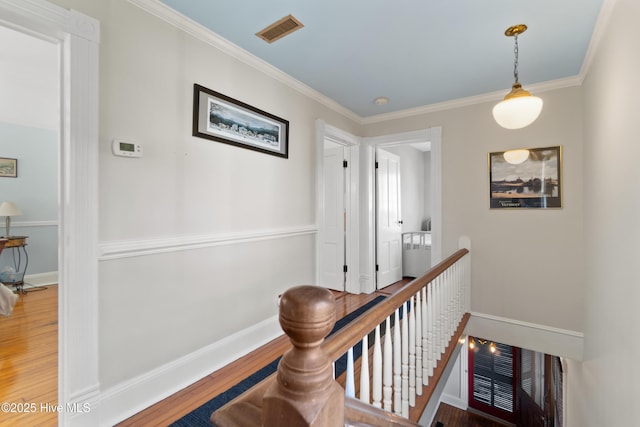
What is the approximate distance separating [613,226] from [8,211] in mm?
6911

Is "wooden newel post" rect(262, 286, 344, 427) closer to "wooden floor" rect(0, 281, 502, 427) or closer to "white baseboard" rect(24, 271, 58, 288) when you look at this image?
"wooden floor" rect(0, 281, 502, 427)

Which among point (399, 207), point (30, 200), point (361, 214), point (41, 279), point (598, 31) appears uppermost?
point (598, 31)

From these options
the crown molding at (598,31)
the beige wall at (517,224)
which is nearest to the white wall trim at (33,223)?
the beige wall at (517,224)

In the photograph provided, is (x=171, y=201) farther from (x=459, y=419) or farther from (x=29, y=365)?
(x=459, y=419)

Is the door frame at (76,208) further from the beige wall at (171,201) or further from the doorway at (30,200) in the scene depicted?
the doorway at (30,200)

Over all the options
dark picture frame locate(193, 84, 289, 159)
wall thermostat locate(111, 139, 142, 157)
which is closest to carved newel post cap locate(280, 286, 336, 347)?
wall thermostat locate(111, 139, 142, 157)

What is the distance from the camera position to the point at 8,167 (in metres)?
4.43

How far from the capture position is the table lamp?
13.5ft

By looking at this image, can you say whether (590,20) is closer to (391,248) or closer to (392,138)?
(392,138)

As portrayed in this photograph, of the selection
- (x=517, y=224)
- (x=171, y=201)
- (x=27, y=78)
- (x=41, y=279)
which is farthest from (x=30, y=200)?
(x=517, y=224)

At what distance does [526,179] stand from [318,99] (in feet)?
7.94

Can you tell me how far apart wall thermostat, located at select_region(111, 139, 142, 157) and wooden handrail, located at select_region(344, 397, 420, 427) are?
5.84 ft

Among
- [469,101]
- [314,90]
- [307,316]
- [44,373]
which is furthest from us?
[469,101]

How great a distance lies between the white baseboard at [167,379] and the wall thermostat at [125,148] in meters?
1.36
